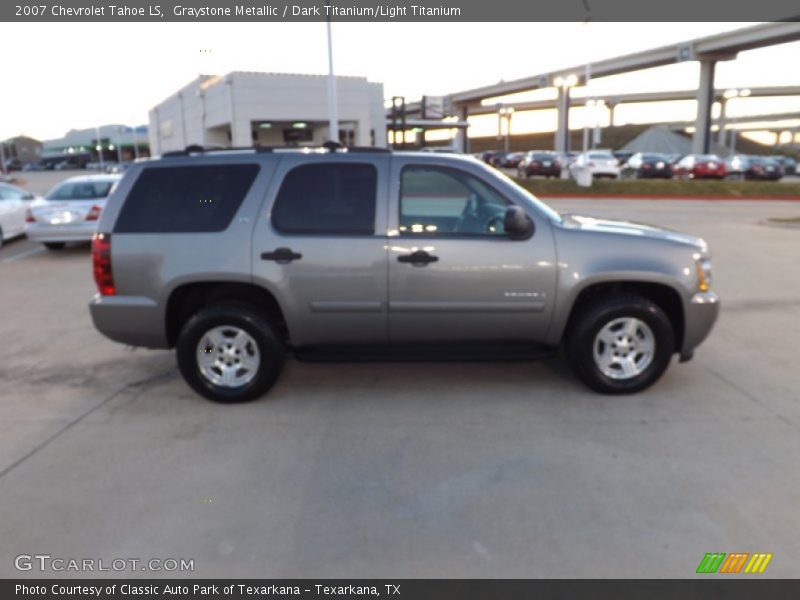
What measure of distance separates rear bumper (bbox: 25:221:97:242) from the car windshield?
0.70m

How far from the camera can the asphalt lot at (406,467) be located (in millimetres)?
3152

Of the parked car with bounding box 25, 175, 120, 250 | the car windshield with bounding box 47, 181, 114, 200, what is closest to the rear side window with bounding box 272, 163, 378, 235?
the parked car with bounding box 25, 175, 120, 250

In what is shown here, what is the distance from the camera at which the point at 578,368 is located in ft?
16.5

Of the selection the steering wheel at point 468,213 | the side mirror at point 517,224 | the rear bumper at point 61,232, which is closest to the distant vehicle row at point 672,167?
the rear bumper at point 61,232

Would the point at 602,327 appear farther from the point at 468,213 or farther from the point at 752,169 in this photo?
the point at 752,169

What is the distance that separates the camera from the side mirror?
4699 mm

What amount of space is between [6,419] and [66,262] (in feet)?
25.4

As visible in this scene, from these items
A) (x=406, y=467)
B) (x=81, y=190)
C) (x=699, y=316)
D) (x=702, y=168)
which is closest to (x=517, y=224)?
(x=699, y=316)

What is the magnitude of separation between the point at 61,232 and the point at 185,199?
8.33m

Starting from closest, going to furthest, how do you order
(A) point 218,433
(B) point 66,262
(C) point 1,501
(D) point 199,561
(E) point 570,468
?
(D) point 199,561 < (C) point 1,501 < (E) point 570,468 < (A) point 218,433 < (B) point 66,262

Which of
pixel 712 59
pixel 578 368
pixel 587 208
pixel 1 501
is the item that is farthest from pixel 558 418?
pixel 712 59

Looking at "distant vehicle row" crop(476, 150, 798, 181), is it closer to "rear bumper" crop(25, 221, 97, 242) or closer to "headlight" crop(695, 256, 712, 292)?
"rear bumper" crop(25, 221, 97, 242)

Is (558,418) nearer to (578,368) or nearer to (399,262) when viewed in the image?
(578,368)

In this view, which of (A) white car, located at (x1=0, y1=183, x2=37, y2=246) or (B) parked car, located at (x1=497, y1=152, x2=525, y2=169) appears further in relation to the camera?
(B) parked car, located at (x1=497, y1=152, x2=525, y2=169)
